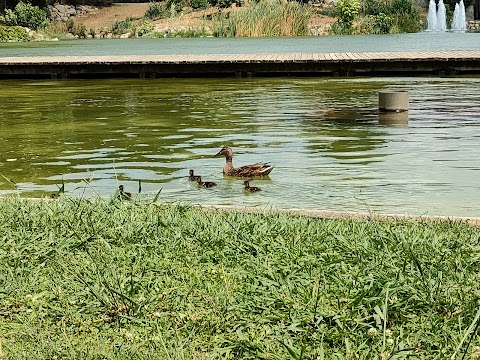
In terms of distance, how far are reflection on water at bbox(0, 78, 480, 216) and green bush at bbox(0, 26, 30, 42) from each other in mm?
44221

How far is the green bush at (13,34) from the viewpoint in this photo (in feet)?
206

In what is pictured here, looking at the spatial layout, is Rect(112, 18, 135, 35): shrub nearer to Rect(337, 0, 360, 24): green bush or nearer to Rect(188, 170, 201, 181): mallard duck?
Rect(337, 0, 360, 24): green bush

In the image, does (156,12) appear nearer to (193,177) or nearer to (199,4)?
(199,4)

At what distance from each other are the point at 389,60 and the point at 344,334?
1987cm

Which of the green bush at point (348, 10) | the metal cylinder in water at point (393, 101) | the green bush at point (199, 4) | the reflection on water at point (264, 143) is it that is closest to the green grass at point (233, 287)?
the reflection on water at point (264, 143)

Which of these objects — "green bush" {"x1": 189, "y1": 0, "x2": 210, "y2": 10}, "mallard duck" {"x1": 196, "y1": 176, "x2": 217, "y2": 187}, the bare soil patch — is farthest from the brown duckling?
the bare soil patch

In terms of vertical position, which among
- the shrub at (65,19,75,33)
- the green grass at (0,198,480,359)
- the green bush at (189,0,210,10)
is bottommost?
the shrub at (65,19,75,33)

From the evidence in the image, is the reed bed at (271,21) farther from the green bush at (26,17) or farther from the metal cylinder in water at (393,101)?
the metal cylinder in water at (393,101)

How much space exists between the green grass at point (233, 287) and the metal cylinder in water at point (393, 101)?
868 cm

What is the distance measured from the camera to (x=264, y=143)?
11.8 meters

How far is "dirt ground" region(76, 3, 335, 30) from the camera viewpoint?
→ 68.1 meters

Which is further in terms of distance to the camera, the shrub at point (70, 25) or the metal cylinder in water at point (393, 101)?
the shrub at point (70, 25)

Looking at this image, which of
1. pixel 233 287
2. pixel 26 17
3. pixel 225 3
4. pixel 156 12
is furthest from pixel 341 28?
pixel 233 287

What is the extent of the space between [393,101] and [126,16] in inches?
2595
